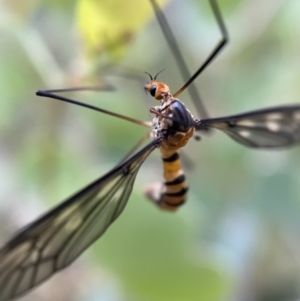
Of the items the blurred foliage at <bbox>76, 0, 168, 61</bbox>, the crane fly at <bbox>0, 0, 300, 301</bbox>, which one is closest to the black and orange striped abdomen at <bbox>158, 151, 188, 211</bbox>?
the crane fly at <bbox>0, 0, 300, 301</bbox>

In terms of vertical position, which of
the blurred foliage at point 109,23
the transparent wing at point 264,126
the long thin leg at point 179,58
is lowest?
the transparent wing at point 264,126

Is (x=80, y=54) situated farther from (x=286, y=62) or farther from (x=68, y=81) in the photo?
(x=286, y=62)

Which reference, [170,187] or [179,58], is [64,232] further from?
[179,58]

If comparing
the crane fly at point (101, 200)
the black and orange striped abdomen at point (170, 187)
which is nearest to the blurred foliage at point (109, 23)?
the crane fly at point (101, 200)

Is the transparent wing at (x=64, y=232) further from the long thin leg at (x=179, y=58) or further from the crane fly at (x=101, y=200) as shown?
the long thin leg at (x=179, y=58)

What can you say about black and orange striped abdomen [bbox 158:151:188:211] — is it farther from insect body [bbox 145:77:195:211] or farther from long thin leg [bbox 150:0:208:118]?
long thin leg [bbox 150:0:208:118]

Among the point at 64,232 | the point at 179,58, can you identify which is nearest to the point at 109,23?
the point at 179,58

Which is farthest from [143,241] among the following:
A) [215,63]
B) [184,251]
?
[215,63]
